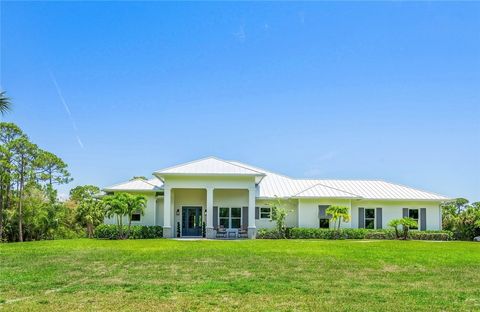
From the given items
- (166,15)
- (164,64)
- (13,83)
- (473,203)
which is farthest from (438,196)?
(13,83)

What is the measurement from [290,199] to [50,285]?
24299 millimetres

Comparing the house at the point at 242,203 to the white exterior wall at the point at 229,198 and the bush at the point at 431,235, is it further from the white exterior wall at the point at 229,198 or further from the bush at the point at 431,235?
the bush at the point at 431,235

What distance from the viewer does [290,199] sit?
34.5 m

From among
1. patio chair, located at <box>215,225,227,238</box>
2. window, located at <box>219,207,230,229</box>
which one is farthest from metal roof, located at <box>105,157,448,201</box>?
patio chair, located at <box>215,225,227,238</box>

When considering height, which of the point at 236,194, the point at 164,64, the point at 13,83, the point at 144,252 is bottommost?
the point at 144,252

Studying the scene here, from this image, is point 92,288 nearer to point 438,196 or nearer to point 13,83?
point 13,83

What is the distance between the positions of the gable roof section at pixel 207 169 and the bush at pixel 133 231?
400 centimetres

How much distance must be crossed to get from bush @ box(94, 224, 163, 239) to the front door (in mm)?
2410

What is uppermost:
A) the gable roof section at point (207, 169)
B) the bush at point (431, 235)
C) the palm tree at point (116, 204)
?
the gable roof section at point (207, 169)

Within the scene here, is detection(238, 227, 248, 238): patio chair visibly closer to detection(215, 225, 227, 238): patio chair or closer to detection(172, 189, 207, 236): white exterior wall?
detection(215, 225, 227, 238): patio chair

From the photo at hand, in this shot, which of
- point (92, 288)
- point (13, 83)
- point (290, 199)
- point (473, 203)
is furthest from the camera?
point (473, 203)

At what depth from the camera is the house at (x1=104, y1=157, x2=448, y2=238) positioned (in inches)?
1275

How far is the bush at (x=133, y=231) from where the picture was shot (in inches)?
1236

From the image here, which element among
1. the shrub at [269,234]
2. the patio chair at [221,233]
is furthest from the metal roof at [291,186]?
the patio chair at [221,233]
